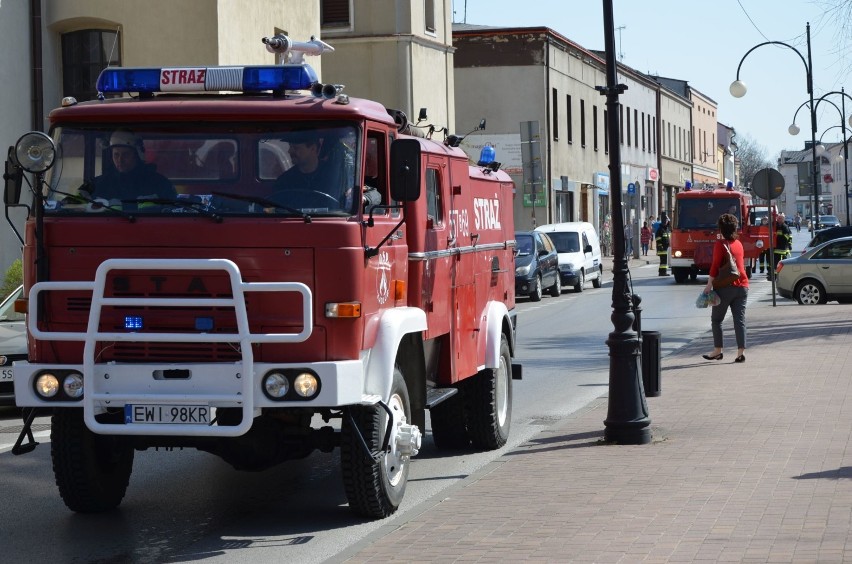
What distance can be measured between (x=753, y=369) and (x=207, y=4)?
45.3 feet

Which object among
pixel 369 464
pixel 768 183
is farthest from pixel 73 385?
pixel 768 183

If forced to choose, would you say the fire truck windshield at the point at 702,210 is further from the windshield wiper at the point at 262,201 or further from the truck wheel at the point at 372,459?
the windshield wiper at the point at 262,201

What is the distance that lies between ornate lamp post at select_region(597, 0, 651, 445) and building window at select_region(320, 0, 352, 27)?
29583mm

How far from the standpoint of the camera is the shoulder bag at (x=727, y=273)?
16906 mm

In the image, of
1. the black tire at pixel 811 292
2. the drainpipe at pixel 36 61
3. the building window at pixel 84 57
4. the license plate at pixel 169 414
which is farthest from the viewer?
the black tire at pixel 811 292

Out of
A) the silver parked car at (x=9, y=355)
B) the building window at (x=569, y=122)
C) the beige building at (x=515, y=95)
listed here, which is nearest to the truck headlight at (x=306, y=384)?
the silver parked car at (x=9, y=355)

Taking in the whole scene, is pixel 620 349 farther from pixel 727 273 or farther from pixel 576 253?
pixel 576 253

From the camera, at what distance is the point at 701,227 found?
38656 millimetres

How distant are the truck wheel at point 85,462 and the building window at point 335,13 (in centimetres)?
3243

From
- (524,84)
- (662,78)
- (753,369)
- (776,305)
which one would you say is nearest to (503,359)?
(753,369)

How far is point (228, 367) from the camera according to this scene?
7469mm

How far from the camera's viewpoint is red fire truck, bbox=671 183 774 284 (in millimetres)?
38375

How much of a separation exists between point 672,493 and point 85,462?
363cm

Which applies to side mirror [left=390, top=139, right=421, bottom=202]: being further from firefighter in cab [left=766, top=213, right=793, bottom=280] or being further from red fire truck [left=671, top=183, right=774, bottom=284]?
red fire truck [left=671, top=183, right=774, bottom=284]
